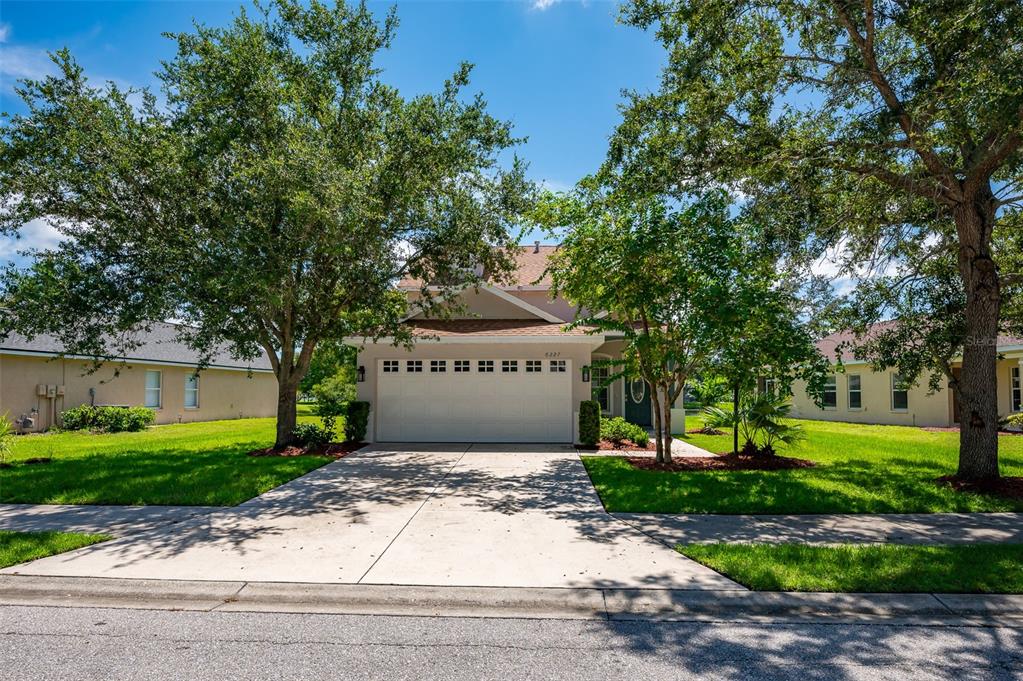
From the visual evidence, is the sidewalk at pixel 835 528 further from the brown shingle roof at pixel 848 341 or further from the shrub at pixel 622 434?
the shrub at pixel 622 434

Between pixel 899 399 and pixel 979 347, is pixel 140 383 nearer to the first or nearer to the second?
pixel 979 347

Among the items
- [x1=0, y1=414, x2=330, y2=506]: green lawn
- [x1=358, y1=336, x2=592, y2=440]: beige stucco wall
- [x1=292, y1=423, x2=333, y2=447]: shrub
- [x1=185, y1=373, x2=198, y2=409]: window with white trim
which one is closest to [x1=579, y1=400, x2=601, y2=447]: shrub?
[x1=358, y1=336, x2=592, y2=440]: beige stucco wall

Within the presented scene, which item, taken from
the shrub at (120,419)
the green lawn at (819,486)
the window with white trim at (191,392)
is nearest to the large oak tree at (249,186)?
the green lawn at (819,486)

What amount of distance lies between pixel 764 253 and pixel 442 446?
8780mm

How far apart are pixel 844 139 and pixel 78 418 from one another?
22.6m

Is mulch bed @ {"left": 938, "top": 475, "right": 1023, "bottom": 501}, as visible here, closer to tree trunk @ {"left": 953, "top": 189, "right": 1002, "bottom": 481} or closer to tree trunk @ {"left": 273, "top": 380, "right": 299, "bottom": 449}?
tree trunk @ {"left": 953, "top": 189, "right": 1002, "bottom": 481}

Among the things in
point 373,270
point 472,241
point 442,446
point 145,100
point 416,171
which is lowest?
point 442,446

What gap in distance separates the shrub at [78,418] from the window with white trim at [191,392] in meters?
5.21

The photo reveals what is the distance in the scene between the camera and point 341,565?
5.58 metres

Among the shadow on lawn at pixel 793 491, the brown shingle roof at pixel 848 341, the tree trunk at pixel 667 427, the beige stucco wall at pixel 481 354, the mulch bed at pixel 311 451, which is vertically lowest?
the mulch bed at pixel 311 451

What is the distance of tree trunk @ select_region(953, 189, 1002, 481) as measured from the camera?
9242mm

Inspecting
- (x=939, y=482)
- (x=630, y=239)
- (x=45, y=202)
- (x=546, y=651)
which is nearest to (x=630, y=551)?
(x=546, y=651)

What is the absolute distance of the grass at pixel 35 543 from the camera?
18.7ft

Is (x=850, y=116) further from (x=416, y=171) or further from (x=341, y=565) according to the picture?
(x=341, y=565)
